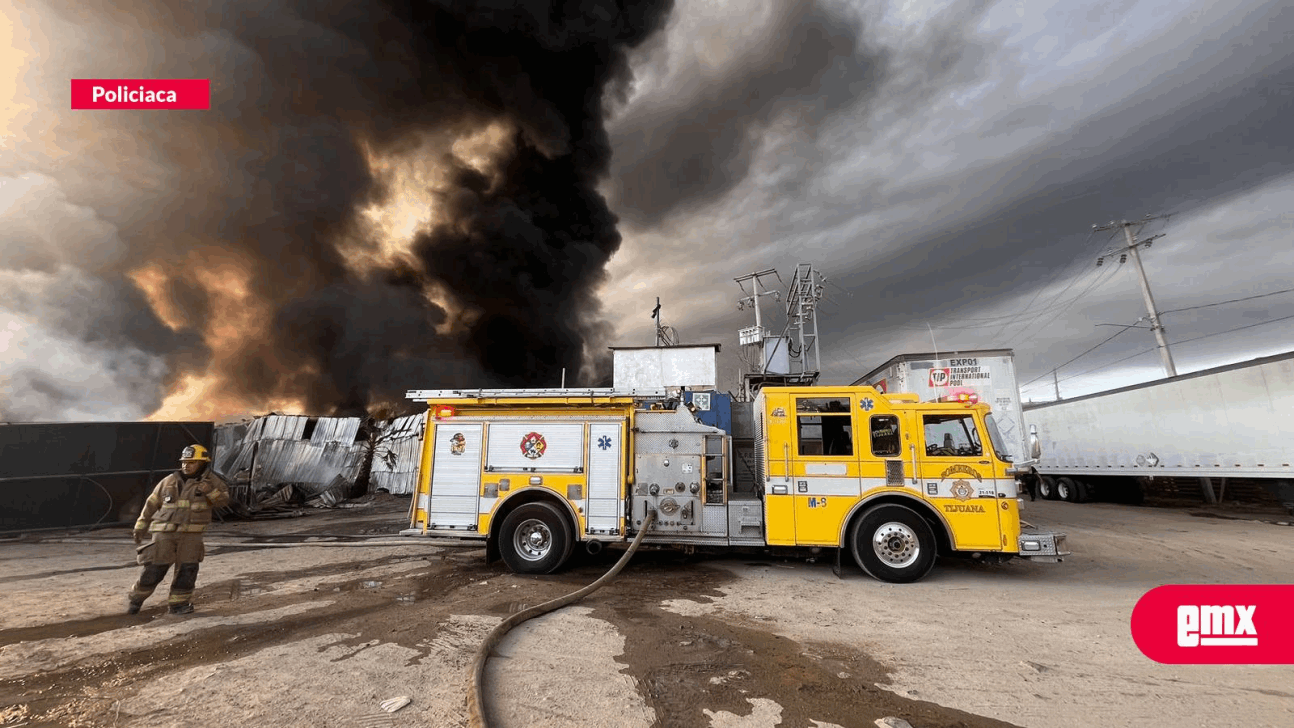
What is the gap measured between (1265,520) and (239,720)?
20.4 metres

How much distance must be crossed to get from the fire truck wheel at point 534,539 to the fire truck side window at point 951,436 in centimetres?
532

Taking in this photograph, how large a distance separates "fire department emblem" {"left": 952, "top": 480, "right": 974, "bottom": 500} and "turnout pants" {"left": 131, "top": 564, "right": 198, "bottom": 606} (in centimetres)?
911

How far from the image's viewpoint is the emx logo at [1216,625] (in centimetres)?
424

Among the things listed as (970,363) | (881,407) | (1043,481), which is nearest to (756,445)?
(881,407)

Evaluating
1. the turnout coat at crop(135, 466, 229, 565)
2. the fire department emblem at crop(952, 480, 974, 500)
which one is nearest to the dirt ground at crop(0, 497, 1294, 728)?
the turnout coat at crop(135, 466, 229, 565)

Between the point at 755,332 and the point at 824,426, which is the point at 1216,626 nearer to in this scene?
the point at 824,426

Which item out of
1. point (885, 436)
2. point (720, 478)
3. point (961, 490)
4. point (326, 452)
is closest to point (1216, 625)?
point (961, 490)

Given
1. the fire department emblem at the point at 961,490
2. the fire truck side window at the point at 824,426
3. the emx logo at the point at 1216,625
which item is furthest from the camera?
the fire truck side window at the point at 824,426

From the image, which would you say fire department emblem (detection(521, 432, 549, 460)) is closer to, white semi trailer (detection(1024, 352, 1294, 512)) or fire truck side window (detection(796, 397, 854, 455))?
fire truck side window (detection(796, 397, 854, 455))

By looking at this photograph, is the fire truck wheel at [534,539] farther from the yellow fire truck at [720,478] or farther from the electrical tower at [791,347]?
the electrical tower at [791,347]

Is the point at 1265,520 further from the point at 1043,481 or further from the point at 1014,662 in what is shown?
the point at 1014,662

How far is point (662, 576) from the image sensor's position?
7285 millimetres

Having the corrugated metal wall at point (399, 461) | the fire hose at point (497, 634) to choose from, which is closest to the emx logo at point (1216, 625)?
the fire hose at point (497, 634)

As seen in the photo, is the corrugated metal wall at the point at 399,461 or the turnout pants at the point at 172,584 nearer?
the turnout pants at the point at 172,584
